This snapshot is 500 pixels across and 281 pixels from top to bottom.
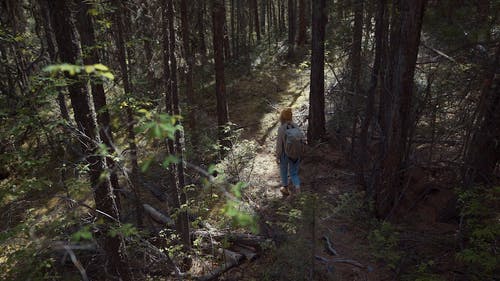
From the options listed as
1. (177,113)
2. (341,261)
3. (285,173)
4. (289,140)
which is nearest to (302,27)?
(285,173)

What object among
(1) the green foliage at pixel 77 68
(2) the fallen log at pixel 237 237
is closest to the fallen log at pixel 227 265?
(2) the fallen log at pixel 237 237

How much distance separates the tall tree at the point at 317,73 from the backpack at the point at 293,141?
3727 millimetres

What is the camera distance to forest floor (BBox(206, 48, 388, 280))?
219 inches

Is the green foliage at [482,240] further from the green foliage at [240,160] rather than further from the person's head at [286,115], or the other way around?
the green foliage at [240,160]

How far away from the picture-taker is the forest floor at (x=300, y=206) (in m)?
5.56

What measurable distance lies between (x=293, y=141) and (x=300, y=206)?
1655mm

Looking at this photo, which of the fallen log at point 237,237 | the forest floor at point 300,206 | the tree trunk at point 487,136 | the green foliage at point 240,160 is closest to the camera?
the forest floor at point 300,206

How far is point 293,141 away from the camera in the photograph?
808cm

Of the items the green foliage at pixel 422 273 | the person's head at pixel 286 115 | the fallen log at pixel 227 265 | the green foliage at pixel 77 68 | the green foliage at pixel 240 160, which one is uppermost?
the green foliage at pixel 77 68

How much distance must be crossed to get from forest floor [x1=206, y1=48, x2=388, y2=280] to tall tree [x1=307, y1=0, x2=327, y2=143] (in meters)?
0.60

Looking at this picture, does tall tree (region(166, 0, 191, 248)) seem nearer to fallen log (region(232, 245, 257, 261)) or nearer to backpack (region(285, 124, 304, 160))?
fallen log (region(232, 245, 257, 261))

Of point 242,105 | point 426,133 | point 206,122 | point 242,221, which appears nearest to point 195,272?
point 242,221

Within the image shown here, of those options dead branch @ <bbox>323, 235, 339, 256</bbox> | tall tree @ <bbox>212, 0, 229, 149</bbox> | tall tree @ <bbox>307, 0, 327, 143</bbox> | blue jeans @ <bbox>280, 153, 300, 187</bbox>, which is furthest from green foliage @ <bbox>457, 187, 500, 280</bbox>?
tall tree @ <bbox>212, 0, 229, 149</bbox>

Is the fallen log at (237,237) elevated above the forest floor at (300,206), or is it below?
below
